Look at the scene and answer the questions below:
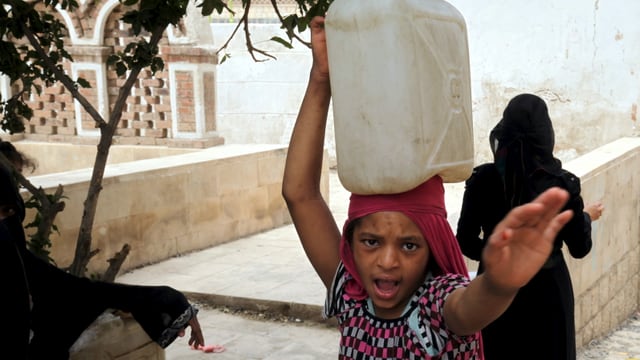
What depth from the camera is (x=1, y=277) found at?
214 cm

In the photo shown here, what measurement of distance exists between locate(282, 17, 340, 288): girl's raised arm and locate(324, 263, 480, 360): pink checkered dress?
185 millimetres

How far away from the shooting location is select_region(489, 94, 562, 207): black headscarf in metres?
3.44

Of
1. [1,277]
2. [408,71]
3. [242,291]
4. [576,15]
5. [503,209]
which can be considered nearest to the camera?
[408,71]

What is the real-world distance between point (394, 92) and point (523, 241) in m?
0.45

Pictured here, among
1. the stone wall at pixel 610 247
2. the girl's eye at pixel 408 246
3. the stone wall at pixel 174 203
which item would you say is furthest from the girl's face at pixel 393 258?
the stone wall at pixel 174 203

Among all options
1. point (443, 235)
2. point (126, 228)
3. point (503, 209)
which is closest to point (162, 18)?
point (503, 209)

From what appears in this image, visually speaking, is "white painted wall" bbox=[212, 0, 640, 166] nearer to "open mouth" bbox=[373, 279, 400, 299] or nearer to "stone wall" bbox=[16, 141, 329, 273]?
"stone wall" bbox=[16, 141, 329, 273]

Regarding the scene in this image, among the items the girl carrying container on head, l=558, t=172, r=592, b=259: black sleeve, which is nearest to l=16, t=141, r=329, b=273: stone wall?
l=558, t=172, r=592, b=259: black sleeve

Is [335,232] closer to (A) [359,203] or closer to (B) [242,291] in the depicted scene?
(A) [359,203]

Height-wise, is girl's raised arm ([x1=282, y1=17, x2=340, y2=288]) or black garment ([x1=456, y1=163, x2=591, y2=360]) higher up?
girl's raised arm ([x1=282, y1=17, x2=340, y2=288])

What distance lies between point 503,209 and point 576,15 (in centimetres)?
799

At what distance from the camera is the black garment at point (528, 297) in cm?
345

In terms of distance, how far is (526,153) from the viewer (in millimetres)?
3469

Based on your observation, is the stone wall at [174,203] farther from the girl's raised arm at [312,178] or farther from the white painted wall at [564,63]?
the girl's raised arm at [312,178]
